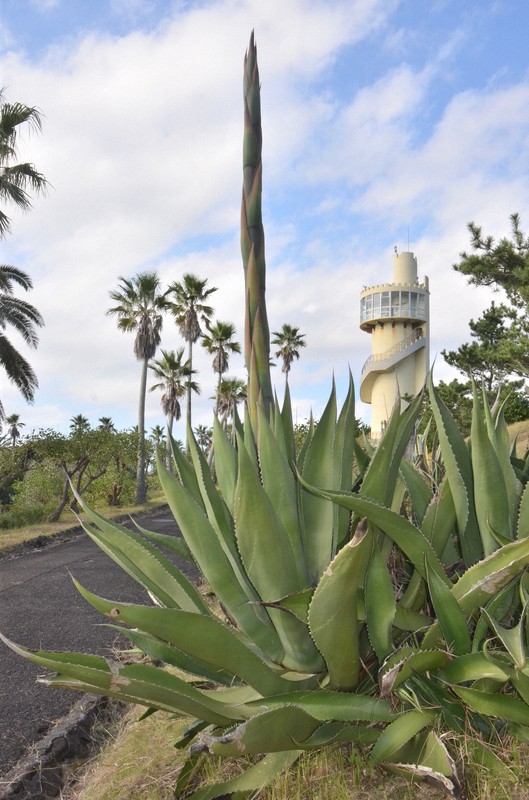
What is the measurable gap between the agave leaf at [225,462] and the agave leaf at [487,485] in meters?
0.90

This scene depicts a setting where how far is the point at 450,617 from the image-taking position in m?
1.82

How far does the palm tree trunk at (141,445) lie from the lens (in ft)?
87.7

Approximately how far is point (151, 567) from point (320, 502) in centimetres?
66

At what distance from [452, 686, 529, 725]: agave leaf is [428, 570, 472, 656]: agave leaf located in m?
0.12

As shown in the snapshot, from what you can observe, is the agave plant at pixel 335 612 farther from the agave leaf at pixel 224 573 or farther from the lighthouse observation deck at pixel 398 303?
the lighthouse observation deck at pixel 398 303

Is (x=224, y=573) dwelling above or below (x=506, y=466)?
below

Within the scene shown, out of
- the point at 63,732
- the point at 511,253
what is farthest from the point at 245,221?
the point at 511,253

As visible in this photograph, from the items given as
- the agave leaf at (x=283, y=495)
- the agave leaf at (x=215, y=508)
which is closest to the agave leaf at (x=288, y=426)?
the agave leaf at (x=283, y=495)

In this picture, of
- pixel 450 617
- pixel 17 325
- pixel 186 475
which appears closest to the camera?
pixel 450 617

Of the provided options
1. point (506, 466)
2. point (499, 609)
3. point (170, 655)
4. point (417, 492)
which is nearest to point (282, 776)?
point (170, 655)

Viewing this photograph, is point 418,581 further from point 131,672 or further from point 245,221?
point 245,221

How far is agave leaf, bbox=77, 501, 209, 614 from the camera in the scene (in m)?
2.22

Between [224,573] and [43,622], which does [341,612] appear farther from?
[43,622]

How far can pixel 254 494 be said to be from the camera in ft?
6.10
